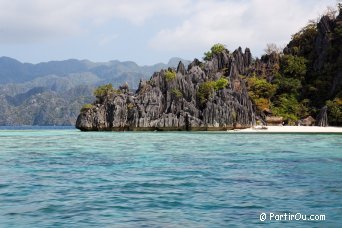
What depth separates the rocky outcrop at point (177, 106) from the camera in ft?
356

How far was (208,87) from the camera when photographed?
116562 mm

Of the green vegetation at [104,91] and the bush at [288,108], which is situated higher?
the green vegetation at [104,91]

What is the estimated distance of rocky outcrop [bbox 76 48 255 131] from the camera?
10844 cm

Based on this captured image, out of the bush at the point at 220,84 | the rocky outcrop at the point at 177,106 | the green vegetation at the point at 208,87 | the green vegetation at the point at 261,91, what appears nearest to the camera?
the rocky outcrop at the point at 177,106

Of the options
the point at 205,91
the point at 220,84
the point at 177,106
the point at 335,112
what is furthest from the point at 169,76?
the point at 335,112

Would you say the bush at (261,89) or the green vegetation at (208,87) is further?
the bush at (261,89)

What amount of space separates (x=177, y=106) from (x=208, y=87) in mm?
9960

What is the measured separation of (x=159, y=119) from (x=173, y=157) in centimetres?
7634

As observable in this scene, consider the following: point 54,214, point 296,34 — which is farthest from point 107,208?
point 296,34

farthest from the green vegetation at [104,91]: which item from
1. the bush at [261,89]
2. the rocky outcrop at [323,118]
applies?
the rocky outcrop at [323,118]

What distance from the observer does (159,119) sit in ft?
367

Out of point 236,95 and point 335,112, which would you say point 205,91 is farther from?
point 335,112

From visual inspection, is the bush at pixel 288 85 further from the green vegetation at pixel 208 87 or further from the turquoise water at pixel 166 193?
the turquoise water at pixel 166 193

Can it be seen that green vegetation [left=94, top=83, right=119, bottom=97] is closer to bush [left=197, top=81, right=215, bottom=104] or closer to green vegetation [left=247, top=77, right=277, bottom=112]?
bush [left=197, top=81, right=215, bottom=104]
